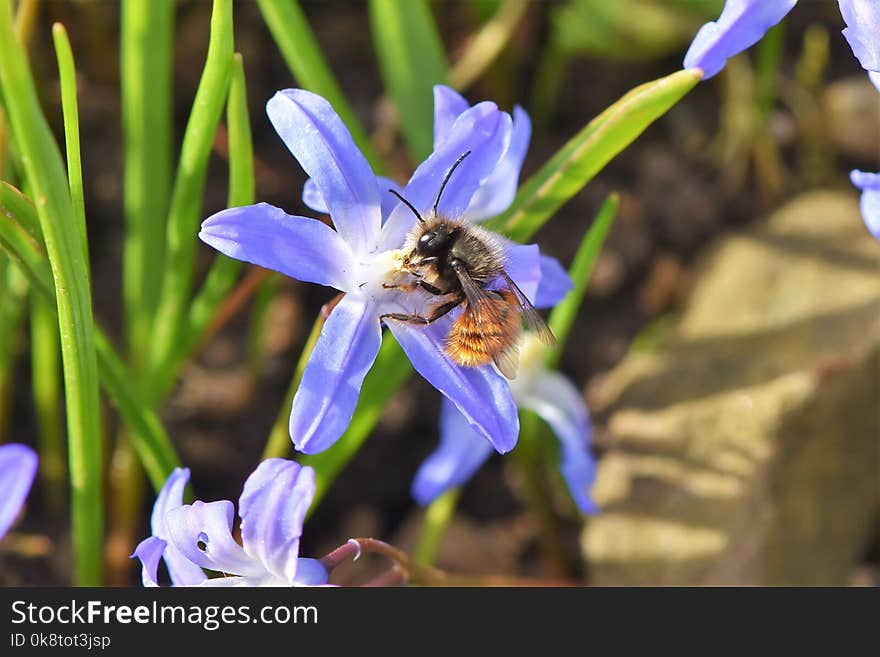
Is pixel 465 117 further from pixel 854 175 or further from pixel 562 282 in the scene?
pixel 854 175

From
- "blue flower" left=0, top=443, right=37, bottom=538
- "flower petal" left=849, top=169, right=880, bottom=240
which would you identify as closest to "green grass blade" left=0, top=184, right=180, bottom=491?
"blue flower" left=0, top=443, right=37, bottom=538

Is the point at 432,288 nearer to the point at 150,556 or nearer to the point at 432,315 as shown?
the point at 432,315

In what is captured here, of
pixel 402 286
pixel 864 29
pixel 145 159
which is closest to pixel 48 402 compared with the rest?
pixel 145 159

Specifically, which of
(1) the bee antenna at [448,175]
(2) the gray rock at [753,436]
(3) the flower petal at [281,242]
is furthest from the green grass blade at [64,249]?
(2) the gray rock at [753,436]

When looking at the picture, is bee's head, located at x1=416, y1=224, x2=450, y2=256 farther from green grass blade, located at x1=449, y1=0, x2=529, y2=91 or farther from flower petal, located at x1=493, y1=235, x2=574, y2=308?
green grass blade, located at x1=449, y1=0, x2=529, y2=91

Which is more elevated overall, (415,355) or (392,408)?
(392,408)
